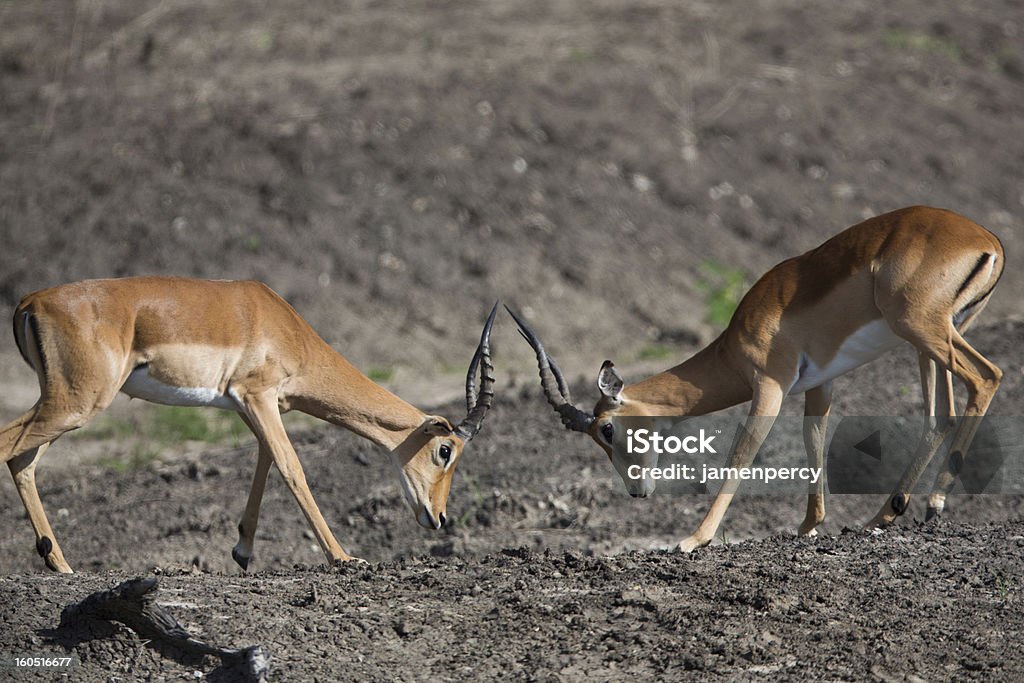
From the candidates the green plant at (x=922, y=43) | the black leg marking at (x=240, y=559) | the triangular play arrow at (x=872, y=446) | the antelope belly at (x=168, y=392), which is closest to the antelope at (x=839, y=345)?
the triangular play arrow at (x=872, y=446)

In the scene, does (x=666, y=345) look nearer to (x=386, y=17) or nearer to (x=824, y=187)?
(x=824, y=187)

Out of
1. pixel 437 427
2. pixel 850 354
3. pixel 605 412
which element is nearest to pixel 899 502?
pixel 850 354

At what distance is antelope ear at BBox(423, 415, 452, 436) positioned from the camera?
24.7ft

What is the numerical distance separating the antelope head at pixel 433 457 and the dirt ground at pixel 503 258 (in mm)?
521

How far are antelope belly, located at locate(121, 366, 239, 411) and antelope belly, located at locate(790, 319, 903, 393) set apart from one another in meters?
3.40

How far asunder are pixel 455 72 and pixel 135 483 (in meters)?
7.72

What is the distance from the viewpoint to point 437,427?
298 inches

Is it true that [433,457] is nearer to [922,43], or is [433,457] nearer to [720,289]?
[720,289]

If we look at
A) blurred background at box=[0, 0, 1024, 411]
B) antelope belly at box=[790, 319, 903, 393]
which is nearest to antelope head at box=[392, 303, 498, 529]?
antelope belly at box=[790, 319, 903, 393]

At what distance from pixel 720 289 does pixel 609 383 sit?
6012 millimetres

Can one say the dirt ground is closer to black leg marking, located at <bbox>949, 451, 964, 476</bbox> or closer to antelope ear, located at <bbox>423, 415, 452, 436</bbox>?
black leg marking, located at <bbox>949, 451, 964, 476</bbox>

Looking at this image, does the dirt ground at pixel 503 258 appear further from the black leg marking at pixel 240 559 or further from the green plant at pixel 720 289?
the black leg marking at pixel 240 559

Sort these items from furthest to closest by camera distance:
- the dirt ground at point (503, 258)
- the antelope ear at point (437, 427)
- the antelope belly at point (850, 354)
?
the antelope ear at point (437, 427), the antelope belly at point (850, 354), the dirt ground at point (503, 258)

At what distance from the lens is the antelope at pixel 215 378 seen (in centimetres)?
681
